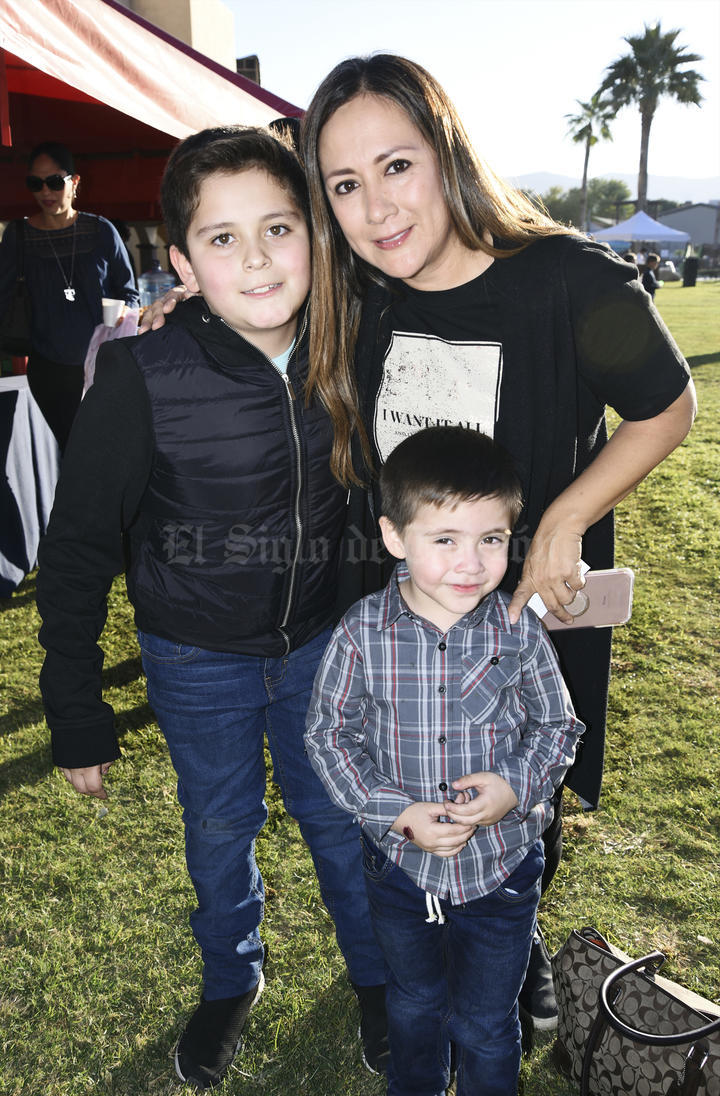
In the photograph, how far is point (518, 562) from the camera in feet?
5.84

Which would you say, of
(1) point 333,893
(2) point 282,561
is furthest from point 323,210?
(1) point 333,893

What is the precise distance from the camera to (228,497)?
1.60m

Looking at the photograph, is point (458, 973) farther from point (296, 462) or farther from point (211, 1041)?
point (296, 462)

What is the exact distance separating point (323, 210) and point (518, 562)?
0.84 metres

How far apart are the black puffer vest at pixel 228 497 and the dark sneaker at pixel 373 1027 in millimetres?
980

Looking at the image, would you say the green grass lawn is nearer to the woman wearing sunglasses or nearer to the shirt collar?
the shirt collar

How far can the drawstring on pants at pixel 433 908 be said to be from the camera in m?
1.54

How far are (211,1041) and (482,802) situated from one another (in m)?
1.10

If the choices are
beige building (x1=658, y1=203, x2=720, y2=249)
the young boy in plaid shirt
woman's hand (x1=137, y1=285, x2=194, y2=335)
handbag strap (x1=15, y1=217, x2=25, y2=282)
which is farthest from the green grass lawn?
beige building (x1=658, y1=203, x2=720, y2=249)

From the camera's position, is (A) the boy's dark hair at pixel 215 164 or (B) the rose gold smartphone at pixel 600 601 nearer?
(A) the boy's dark hair at pixel 215 164

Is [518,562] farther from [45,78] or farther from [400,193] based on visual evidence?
[45,78]

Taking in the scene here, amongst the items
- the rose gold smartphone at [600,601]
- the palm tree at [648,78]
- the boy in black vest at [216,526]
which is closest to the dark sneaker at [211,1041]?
the boy in black vest at [216,526]

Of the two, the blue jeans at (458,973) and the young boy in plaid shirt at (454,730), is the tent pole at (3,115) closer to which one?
the young boy in plaid shirt at (454,730)

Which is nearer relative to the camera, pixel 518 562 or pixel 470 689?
pixel 470 689
